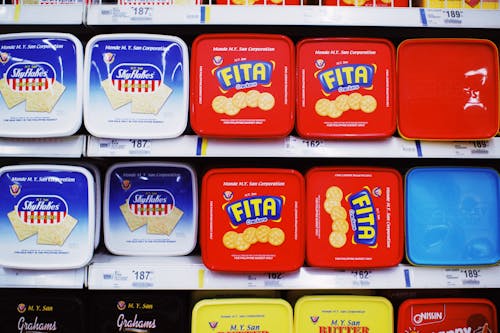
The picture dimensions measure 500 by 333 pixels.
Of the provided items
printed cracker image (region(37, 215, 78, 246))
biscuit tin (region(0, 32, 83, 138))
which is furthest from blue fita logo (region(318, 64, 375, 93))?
printed cracker image (region(37, 215, 78, 246))

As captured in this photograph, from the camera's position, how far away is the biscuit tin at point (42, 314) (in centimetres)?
138

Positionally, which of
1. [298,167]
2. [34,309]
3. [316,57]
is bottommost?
[34,309]

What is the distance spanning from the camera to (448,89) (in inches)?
53.4

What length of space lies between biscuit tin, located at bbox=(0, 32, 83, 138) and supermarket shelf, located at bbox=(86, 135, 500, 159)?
13 centimetres

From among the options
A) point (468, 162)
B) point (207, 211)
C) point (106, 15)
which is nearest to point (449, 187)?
point (468, 162)

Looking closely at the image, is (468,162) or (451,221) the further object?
(468,162)

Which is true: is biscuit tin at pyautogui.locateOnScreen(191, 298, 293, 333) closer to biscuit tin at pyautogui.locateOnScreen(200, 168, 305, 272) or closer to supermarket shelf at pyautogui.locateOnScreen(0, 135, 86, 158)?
biscuit tin at pyautogui.locateOnScreen(200, 168, 305, 272)

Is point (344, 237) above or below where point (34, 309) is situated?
above

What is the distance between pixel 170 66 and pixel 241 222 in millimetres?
582

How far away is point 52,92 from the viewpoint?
134 centimetres

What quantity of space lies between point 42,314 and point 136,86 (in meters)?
0.84

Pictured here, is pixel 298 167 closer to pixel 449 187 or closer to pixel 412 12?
pixel 449 187

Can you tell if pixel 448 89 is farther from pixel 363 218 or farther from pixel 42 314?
pixel 42 314

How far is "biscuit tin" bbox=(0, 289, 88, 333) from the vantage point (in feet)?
4.52
